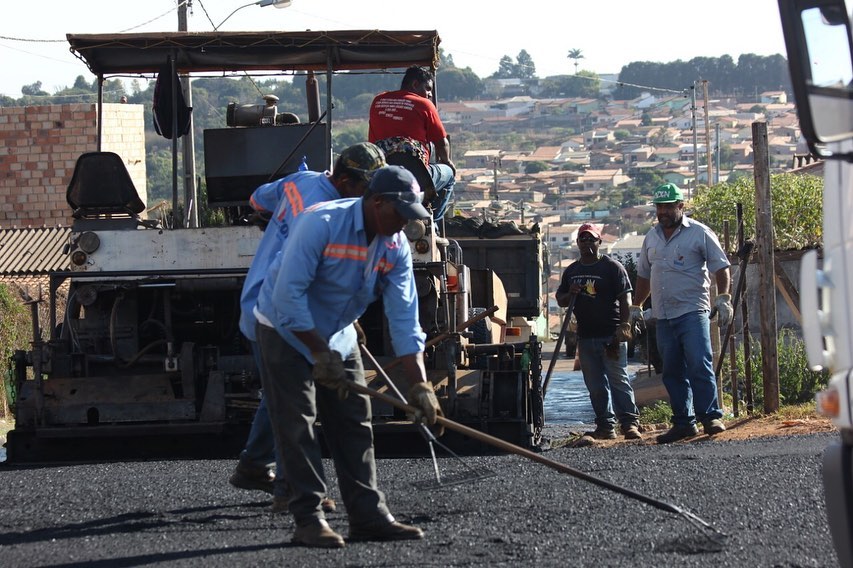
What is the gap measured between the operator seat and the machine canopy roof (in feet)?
2.73

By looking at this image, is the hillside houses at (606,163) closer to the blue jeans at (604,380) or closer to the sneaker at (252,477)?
the blue jeans at (604,380)

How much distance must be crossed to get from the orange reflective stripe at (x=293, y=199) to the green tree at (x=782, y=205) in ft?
85.5

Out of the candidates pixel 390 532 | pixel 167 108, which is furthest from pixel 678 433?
pixel 390 532

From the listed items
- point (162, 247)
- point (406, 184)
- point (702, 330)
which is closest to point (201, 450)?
point (162, 247)

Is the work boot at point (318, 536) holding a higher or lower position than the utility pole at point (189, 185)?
lower

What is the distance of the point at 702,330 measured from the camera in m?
9.70

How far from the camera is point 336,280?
5.69 m

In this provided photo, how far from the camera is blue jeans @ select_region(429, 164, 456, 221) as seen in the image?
9516 millimetres

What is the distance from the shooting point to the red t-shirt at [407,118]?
31.2 ft

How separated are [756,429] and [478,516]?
4404 millimetres

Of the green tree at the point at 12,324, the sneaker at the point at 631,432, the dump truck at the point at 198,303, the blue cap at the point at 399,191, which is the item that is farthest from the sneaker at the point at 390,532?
the green tree at the point at 12,324

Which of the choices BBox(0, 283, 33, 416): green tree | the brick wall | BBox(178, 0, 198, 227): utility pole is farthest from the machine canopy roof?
the brick wall

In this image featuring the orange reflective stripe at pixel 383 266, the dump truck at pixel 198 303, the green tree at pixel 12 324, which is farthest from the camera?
the green tree at pixel 12 324

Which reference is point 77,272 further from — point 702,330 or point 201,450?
point 702,330
